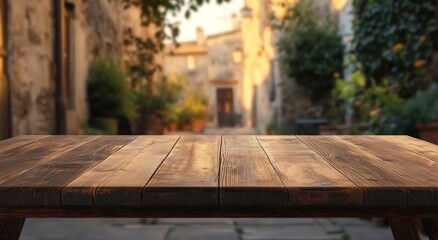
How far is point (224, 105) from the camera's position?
91.1ft

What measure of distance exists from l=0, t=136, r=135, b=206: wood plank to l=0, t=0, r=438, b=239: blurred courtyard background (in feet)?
5.18


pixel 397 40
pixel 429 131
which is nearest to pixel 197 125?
pixel 397 40

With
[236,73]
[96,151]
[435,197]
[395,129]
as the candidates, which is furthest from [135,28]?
[236,73]

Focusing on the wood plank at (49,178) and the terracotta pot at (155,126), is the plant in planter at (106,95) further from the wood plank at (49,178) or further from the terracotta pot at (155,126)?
the wood plank at (49,178)

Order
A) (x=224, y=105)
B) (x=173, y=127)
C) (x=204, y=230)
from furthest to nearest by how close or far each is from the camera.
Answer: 1. (x=224, y=105)
2. (x=173, y=127)
3. (x=204, y=230)

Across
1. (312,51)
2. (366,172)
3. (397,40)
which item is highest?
(312,51)

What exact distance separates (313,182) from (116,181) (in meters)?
0.39

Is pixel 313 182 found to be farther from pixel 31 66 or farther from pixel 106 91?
pixel 106 91

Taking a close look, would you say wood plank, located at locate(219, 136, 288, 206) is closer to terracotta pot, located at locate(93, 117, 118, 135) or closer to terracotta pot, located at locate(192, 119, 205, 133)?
terracotta pot, located at locate(93, 117, 118, 135)

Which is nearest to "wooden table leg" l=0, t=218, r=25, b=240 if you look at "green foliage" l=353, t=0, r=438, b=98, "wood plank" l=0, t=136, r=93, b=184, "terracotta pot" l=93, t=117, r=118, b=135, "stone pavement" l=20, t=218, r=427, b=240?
"wood plank" l=0, t=136, r=93, b=184

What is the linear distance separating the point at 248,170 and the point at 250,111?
63.9 feet

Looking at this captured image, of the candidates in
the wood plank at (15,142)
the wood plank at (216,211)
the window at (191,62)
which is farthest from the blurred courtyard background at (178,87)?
the window at (191,62)

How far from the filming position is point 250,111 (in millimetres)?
20703

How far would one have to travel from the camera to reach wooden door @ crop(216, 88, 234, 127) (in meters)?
27.3
